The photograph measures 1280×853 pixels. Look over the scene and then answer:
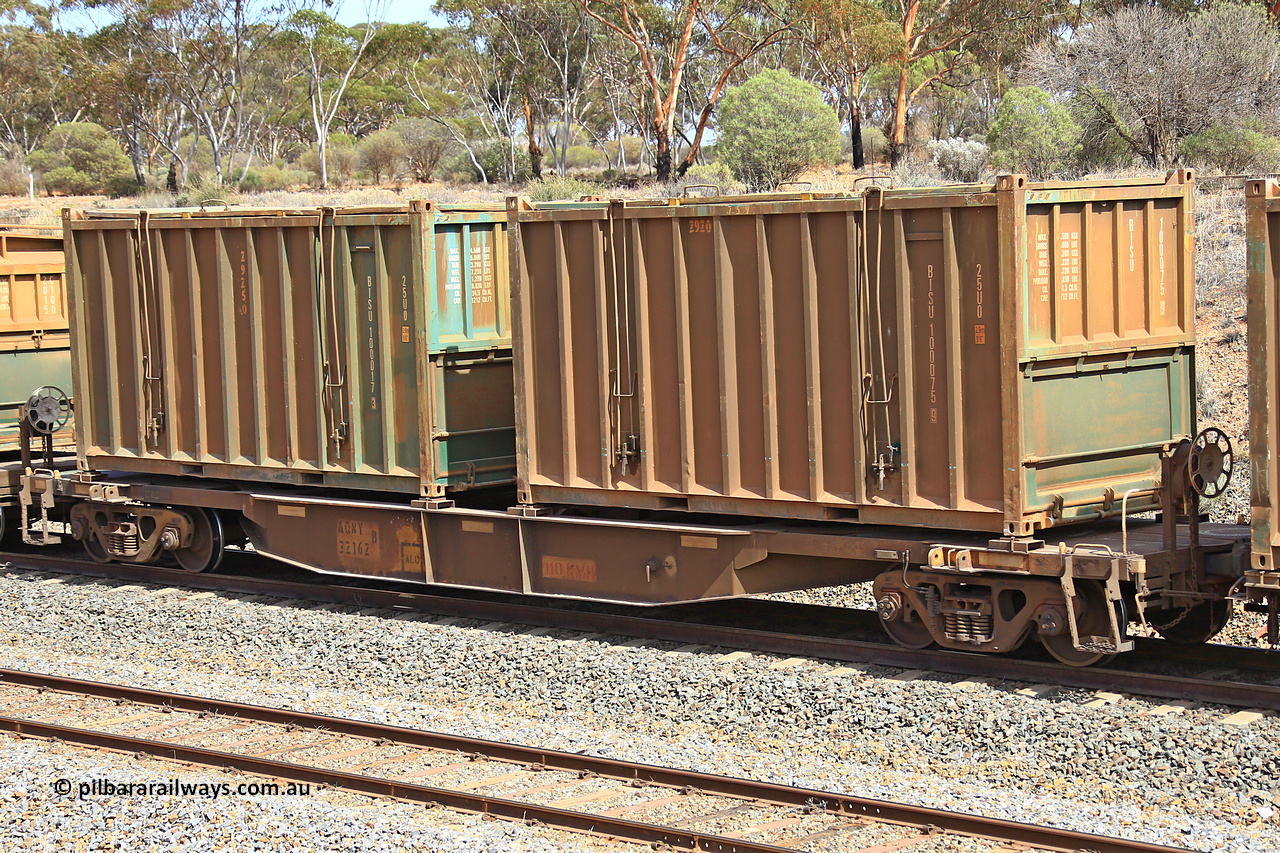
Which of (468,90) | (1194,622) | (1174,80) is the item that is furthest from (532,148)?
(1194,622)

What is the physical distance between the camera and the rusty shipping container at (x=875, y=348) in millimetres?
8438

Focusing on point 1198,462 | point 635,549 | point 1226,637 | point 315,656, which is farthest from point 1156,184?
point 315,656

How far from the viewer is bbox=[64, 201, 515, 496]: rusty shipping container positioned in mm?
11094

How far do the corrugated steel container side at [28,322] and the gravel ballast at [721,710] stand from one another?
12.6 feet

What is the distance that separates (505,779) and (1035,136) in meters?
28.0

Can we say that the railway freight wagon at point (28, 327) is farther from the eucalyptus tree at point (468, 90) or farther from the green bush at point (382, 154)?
the green bush at point (382, 154)

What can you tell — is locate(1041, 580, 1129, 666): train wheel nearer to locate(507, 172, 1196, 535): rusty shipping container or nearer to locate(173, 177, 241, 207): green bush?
locate(507, 172, 1196, 535): rusty shipping container

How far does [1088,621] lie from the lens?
27.8 feet

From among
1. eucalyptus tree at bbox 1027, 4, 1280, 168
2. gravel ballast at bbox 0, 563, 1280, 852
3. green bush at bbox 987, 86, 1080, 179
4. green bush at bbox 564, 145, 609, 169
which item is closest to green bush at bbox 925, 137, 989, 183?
green bush at bbox 987, 86, 1080, 179

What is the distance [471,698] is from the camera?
9086 mm

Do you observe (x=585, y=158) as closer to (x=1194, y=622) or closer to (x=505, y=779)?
(x=1194, y=622)

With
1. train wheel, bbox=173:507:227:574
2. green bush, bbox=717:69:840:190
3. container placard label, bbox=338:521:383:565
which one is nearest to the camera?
container placard label, bbox=338:521:383:565

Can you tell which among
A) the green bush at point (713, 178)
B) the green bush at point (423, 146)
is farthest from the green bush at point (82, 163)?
the green bush at point (713, 178)

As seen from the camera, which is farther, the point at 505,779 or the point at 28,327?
the point at 28,327
